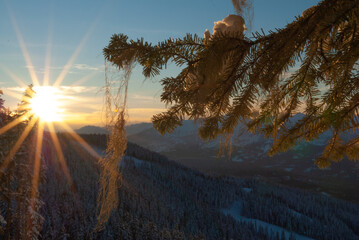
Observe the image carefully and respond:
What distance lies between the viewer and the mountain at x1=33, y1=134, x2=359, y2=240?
→ 10523mm

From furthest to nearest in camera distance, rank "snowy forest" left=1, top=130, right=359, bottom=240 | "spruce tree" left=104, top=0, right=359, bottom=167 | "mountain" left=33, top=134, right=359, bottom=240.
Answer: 1. "mountain" left=33, top=134, right=359, bottom=240
2. "snowy forest" left=1, top=130, right=359, bottom=240
3. "spruce tree" left=104, top=0, right=359, bottom=167

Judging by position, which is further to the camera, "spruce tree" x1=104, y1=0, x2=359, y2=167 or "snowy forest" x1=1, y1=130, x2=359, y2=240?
"snowy forest" x1=1, y1=130, x2=359, y2=240

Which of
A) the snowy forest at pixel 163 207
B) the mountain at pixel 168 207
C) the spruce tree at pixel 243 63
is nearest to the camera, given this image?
the spruce tree at pixel 243 63

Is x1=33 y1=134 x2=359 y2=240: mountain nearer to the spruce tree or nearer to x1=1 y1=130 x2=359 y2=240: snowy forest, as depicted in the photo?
x1=1 y1=130 x2=359 y2=240: snowy forest

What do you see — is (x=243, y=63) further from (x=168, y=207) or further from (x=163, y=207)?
(x=168, y=207)

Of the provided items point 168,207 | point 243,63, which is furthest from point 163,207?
point 243,63

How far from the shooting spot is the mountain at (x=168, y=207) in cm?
1052

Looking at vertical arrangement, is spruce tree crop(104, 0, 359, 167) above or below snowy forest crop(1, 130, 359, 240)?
above

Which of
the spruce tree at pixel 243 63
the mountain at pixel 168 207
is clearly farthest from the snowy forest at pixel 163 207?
the spruce tree at pixel 243 63

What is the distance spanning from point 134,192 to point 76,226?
737cm

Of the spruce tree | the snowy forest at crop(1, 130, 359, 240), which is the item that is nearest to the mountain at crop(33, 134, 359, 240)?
the snowy forest at crop(1, 130, 359, 240)

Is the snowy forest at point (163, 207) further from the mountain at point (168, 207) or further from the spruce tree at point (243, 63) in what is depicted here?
the spruce tree at point (243, 63)

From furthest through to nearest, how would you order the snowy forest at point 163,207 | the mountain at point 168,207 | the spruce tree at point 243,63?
the mountain at point 168,207 < the snowy forest at point 163,207 < the spruce tree at point 243,63

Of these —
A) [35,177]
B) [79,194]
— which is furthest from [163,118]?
[79,194]
